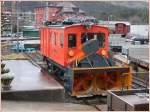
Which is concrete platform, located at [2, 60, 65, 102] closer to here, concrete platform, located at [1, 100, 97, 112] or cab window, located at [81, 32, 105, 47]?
concrete platform, located at [1, 100, 97, 112]

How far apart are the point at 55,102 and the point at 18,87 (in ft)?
3.06

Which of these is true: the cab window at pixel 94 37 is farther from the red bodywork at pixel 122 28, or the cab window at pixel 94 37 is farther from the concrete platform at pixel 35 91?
the red bodywork at pixel 122 28

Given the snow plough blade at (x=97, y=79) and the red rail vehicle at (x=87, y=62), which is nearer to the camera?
the snow plough blade at (x=97, y=79)

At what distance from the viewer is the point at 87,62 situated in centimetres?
927

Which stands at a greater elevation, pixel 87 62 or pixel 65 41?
pixel 65 41

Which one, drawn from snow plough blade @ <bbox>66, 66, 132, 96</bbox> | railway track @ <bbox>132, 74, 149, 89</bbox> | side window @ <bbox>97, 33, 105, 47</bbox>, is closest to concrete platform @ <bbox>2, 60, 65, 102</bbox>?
snow plough blade @ <bbox>66, 66, 132, 96</bbox>

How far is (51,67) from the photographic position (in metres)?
12.0

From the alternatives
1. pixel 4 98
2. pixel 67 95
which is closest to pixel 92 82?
pixel 67 95

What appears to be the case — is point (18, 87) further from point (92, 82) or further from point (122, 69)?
point (122, 69)

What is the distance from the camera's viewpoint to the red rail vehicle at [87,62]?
29.7ft

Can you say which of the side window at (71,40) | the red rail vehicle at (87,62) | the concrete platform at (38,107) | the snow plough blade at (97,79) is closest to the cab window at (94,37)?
the red rail vehicle at (87,62)

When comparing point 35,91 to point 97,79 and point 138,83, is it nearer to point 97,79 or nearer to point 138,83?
point 97,79

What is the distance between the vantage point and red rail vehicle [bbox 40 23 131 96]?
9.04m

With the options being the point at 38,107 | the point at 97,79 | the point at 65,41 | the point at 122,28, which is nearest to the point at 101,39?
the point at 65,41
